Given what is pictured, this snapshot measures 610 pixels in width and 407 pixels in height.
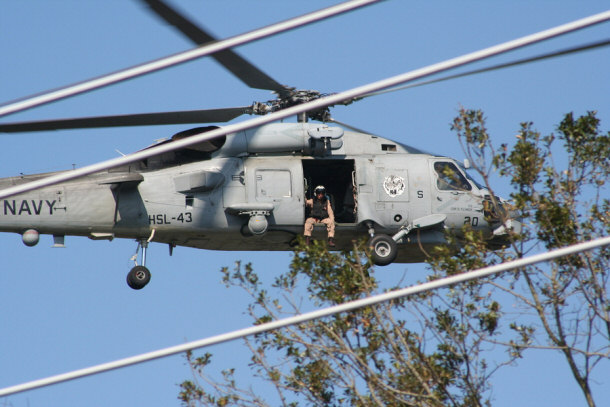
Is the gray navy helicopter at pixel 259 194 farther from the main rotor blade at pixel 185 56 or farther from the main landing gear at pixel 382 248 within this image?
the main rotor blade at pixel 185 56

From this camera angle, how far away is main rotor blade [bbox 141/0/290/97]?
11291 mm

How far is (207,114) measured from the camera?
761 inches

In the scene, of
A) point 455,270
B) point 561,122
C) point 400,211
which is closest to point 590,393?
→ point 455,270

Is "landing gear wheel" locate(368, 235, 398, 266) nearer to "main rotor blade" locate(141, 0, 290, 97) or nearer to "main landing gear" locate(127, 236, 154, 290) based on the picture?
"main rotor blade" locate(141, 0, 290, 97)

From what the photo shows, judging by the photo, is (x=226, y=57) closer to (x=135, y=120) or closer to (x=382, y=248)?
(x=135, y=120)

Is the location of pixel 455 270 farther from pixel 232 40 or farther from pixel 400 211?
pixel 232 40

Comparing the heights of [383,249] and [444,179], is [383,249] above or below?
below

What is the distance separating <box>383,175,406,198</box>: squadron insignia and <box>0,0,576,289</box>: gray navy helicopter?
0.02 metres

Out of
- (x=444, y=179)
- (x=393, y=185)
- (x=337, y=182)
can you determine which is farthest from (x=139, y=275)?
(x=444, y=179)

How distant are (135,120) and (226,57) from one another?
219 centimetres

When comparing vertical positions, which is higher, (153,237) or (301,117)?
(301,117)

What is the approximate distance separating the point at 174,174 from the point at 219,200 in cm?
101

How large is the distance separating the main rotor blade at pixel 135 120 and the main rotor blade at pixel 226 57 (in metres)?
0.96

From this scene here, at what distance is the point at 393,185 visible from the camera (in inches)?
837
